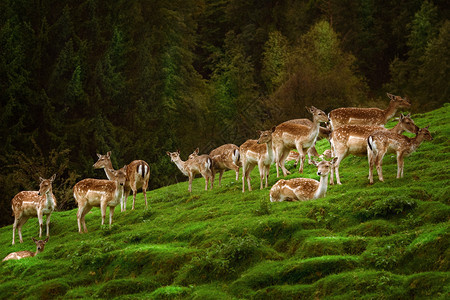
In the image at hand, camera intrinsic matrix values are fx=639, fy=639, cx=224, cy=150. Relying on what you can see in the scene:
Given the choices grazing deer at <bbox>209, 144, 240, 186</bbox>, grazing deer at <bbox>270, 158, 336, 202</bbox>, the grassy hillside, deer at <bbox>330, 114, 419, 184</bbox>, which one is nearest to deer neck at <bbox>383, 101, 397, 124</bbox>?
the grassy hillside

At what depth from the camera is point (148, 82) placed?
4912cm

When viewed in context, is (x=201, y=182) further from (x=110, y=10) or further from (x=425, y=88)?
(x=425, y=88)

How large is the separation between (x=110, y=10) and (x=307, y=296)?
134 ft

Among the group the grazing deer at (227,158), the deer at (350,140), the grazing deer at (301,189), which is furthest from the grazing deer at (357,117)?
the grazing deer at (301,189)

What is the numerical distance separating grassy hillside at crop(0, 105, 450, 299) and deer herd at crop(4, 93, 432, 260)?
0.70 meters

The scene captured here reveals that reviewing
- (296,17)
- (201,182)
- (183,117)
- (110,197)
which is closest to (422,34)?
(296,17)

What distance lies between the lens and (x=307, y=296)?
11.4m

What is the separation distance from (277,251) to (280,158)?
790 centimetres

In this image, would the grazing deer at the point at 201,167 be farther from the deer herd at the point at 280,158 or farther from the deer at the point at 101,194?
the deer at the point at 101,194

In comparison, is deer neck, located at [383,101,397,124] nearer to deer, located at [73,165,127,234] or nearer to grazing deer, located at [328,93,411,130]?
grazing deer, located at [328,93,411,130]

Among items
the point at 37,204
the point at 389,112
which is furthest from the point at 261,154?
the point at 37,204

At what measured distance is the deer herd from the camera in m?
16.9

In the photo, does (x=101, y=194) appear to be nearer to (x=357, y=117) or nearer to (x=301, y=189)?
(x=301, y=189)

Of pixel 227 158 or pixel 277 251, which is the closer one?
pixel 277 251
